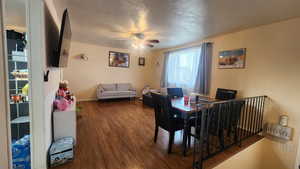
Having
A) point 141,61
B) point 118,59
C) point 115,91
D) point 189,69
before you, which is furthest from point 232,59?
point 118,59

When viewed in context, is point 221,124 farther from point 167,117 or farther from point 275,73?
point 275,73

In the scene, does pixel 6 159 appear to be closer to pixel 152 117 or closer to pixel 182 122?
pixel 182 122

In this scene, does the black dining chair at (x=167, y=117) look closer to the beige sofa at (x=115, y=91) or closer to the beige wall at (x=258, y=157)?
the beige wall at (x=258, y=157)

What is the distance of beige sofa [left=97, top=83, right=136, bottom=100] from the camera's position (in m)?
5.06

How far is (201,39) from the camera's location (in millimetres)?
3941

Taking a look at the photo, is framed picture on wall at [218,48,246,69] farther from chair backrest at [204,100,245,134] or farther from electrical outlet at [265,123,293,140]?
electrical outlet at [265,123,293,140]

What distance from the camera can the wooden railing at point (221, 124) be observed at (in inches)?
68.2

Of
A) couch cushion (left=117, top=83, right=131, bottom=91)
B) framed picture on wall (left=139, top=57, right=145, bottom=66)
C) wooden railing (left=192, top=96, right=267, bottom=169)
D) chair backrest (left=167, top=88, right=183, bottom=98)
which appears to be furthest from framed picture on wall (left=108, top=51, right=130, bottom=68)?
wooden railing (left=192, top=96, right=267, bottom=169)

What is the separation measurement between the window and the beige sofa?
5.67 feet

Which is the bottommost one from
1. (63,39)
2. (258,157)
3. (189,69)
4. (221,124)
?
(258,157)

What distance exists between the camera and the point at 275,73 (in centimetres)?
258

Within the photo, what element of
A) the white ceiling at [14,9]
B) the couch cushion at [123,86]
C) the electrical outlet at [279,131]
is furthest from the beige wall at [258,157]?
the couch cushion at [123,86]

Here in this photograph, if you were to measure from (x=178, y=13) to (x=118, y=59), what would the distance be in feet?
12.9

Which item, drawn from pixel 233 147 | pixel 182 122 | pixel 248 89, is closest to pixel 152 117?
pixel 182 122
